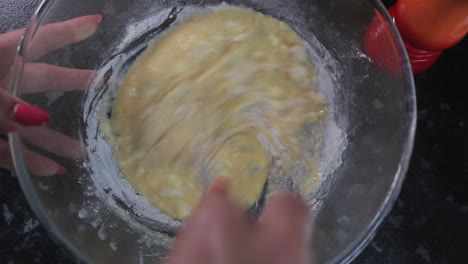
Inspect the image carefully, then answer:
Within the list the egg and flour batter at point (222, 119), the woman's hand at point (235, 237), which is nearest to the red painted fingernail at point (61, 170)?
the egg and flour batter at point (222, 119)

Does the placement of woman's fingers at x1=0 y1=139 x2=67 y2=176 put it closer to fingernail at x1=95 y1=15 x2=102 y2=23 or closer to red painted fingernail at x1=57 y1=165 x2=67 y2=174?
red painted fingernail at x1=57 y1=165 x2=67 y2=174

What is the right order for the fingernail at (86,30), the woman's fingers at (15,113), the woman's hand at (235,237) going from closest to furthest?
the woman's hand at (235,237) < the woman's fingers at (15,113) < the fingernail at (86,30)

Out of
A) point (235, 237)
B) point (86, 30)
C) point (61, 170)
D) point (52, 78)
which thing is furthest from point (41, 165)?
point (235, 237)

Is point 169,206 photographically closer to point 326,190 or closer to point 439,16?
point 326,190

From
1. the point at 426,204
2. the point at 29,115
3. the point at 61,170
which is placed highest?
the point at 29,115

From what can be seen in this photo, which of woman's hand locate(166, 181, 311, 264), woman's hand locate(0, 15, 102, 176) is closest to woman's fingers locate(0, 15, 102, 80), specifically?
woman's hand locate(0, 15, 102, 176)

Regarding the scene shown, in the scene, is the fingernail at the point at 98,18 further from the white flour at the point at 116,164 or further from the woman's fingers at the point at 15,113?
the woman's fingers at the point at 15,113

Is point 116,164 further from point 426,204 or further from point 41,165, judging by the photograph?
point 426,204
